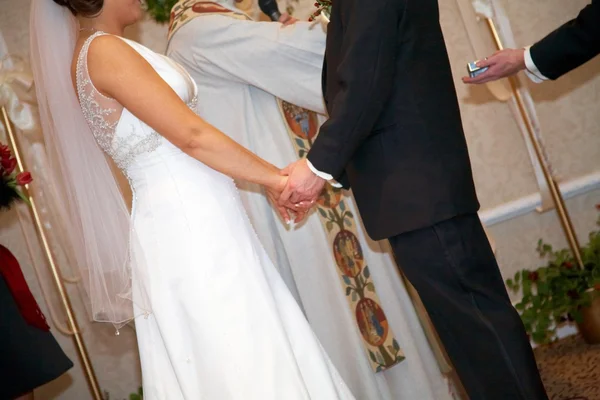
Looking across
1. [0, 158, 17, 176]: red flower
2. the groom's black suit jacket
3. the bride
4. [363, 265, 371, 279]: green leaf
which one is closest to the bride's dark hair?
the bride

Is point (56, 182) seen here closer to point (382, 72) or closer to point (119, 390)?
point (382, 72)

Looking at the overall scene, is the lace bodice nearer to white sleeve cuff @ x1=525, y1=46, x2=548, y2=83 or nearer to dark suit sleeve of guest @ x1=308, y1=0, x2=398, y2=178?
dark suit sleeve of guest @ x1=308, y1=0, x2=398, y2=178

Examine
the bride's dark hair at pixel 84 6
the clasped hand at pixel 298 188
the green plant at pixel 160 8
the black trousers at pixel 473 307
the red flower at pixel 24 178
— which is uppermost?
the green plant at pixel 160 8

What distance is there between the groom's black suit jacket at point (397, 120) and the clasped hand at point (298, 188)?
4.4 inches

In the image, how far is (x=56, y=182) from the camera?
8.31ft

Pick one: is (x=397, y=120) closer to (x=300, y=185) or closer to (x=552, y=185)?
(x=300, y=185)

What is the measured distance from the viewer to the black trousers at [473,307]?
6.70 feet

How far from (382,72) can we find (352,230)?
1.08 metres

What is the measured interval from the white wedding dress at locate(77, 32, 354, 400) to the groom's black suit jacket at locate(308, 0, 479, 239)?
372 millimetres

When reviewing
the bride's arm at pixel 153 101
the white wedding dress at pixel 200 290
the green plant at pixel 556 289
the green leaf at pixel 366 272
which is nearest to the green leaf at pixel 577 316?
the green plant at pixel 556 289

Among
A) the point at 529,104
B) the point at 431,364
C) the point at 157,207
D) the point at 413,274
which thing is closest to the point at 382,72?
the point at 413,274

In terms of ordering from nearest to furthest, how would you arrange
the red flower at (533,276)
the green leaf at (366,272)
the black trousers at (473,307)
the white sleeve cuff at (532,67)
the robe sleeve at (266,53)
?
1. the black trousers at (473,307)
2. the white sleeve cuff at (532,67)
3. the robe sleeve at (266,53)
4. the green leaf at (366,272)
5. the red flower at (533,276)

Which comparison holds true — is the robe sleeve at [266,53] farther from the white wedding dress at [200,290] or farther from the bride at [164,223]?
the white wedding dress at [200,290]

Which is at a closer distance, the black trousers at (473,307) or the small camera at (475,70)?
the black trousers at (473,307)
